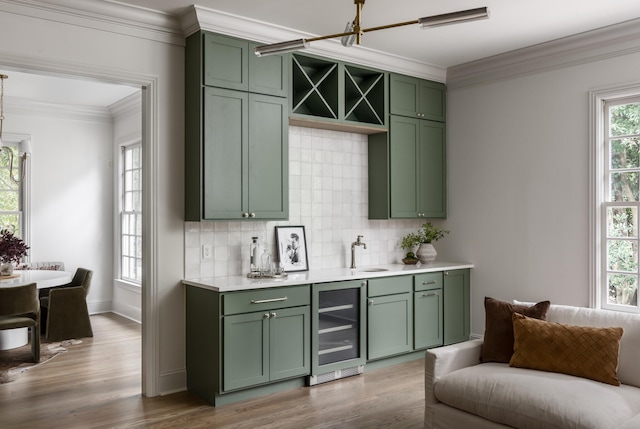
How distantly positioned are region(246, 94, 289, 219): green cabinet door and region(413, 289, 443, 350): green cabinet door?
1.55 metres

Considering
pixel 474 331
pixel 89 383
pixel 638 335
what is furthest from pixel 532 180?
pixel 89 383

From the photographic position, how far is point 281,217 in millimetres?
4414

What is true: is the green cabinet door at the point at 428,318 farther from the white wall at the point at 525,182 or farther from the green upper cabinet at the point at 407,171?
the green upper cabinet at the point at 407,171

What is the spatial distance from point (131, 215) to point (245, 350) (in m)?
4.06

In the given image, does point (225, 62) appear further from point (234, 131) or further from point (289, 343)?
point (289, 343)

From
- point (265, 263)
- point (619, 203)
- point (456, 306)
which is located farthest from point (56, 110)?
point (619, 203)

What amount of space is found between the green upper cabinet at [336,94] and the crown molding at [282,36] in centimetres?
8

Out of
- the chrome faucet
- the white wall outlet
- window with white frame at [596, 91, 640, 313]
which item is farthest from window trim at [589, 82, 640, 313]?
the white wall outlet

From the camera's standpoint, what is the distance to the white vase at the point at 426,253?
5445 millimetres

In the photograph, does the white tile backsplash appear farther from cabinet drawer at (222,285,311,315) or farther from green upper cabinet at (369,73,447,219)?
cabinet drawer at (222,285,311,315)

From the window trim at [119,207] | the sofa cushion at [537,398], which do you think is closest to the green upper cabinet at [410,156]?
the sofa cushion at [537,398]

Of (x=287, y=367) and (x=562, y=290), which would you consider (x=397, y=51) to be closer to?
(x=562, y=290)

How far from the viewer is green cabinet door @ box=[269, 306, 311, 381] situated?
4.03 metres

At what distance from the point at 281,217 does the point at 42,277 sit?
114 inches
